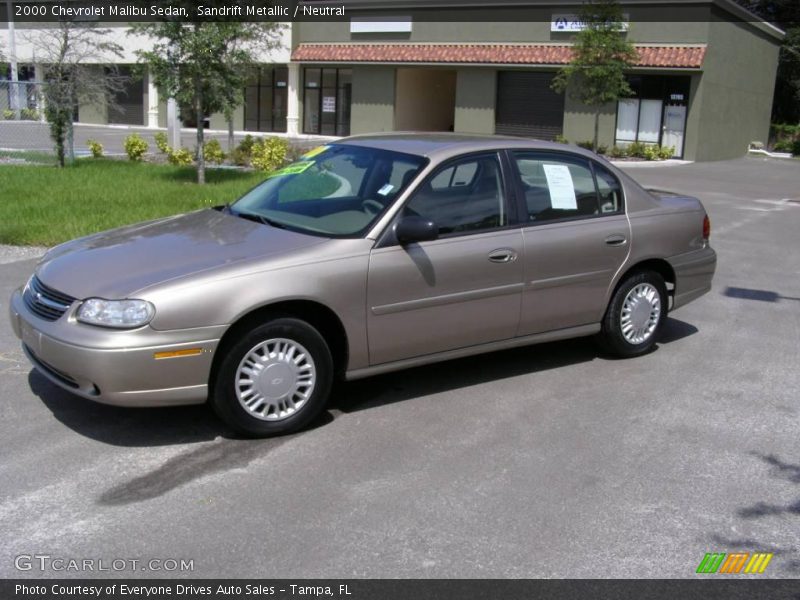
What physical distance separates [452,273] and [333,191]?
3.36ft

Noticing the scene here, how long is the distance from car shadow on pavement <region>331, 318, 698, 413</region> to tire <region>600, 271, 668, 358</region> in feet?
0.69

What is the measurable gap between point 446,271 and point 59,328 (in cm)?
229

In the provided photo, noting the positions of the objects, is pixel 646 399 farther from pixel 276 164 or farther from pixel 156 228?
pixel 276 164

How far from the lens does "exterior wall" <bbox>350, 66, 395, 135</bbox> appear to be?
1463 inches

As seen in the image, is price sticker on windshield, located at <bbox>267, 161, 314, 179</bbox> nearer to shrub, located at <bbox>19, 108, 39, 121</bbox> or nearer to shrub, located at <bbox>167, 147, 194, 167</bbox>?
shrub, located at <bbox>167, 147, 194, 167</bbox>

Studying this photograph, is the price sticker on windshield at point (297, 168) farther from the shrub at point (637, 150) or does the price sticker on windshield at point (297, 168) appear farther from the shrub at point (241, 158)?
the shrub at point (637, 150)

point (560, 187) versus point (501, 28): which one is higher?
point (501, 28)

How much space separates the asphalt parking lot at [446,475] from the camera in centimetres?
378

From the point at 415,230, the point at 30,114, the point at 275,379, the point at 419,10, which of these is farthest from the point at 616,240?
the point at 419,10

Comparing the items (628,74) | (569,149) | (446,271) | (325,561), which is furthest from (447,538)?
(628,74)

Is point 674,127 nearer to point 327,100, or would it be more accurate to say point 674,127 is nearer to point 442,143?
point 327,100

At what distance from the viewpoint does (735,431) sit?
5.34 m

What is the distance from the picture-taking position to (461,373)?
6.33 m

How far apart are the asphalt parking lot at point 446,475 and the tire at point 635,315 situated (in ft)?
0.57
